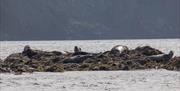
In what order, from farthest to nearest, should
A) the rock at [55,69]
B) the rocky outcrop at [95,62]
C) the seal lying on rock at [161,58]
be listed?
the seal lying on rock at [161,58]
the rocky outcrop at [95,62]
the rock at [55,69]

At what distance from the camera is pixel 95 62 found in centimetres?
4125

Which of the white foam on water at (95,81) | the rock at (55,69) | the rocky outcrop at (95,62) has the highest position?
the rocky outcrop at (95,62)

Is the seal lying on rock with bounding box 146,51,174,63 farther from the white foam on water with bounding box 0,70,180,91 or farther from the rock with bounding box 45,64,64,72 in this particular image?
the rock with bounding box 45,64,64,72

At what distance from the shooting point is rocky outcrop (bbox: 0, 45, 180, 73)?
3778 centimetres

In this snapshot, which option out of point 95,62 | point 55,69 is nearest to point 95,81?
point 55,69

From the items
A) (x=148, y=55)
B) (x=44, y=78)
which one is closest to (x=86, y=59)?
(x=148, y=55)

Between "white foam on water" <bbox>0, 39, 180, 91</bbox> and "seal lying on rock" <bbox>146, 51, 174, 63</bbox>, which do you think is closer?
"white foam on water" <bbox>0, 39, 180, 91</bbox>

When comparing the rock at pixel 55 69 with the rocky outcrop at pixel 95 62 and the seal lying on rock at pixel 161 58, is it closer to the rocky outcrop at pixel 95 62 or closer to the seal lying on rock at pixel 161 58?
the rocky outcrop at pixel 95 62

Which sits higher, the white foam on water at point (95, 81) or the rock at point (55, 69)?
the rock at point (55, 69)

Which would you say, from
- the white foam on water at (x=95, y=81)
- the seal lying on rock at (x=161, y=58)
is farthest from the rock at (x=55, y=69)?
the seal lying on rock at (x=161, y=58)

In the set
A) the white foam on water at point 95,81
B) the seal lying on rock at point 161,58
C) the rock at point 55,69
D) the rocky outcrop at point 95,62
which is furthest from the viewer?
the seal lying on rock at point 161,58

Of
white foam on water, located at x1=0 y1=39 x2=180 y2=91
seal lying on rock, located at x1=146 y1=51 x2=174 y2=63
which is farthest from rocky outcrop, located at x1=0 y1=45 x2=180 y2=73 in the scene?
white foam on water, located at x1=0 y1=39 x2=180 y2=91

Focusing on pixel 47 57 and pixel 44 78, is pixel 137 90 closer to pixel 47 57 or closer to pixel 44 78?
pixel 44 78

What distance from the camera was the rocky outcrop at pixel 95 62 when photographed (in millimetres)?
37781
